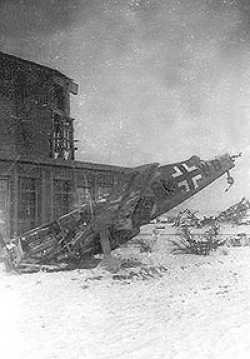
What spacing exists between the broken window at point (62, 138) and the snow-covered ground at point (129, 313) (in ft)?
40.1

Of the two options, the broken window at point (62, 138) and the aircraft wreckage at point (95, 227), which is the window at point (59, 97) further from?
the aircraft wreckage at point (95, 227)

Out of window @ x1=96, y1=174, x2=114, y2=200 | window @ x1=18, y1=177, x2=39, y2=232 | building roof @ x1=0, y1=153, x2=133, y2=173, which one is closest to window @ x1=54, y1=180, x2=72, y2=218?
building roof @ x1=0, y1=153, x2=133, y2=173

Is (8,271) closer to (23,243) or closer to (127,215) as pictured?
(23,243)

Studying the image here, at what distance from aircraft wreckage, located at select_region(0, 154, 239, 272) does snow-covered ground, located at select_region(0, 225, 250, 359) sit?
1.82 ft

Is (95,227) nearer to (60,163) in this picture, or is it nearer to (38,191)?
(38,191)

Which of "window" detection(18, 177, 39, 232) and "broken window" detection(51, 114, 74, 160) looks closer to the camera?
"window" detection(18, 177, 39, 232)

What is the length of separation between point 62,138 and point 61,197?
4.95 meters

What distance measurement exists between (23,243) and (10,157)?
19.1ft

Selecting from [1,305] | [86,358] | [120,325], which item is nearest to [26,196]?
[1,305]

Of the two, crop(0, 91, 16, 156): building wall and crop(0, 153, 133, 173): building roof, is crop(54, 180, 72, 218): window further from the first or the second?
crop(0, 91, 16, 156): building wall

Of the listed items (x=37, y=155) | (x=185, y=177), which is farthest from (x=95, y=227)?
(x=37, y=155)

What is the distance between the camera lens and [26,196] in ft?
50.3

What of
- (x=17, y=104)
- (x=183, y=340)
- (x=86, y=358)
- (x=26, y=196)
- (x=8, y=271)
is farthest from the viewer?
(x=17, y=104)

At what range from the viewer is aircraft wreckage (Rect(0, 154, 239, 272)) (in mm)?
8953
